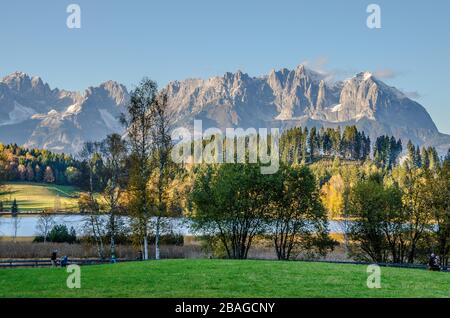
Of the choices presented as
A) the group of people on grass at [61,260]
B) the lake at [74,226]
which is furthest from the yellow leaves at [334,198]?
the group of people on grass at [61,260]

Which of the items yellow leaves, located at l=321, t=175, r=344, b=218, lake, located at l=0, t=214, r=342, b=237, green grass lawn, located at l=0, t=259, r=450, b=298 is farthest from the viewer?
yellow leaves, located at l=321, t=175, r=344, b=218

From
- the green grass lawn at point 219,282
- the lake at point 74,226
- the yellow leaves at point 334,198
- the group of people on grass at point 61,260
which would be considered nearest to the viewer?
the green grass lawn at point 219,282

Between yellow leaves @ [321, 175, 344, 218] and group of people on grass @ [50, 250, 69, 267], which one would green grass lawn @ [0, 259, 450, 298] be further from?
yellow leaves @ [321, 175, 344, 218]

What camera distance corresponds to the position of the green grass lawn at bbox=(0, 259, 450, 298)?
1071 inches

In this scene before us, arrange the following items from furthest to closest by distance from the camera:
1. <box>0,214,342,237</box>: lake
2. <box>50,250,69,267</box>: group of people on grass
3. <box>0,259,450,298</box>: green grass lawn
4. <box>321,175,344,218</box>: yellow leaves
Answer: <box>321,175,344,218</box>: yellow leaves < <box>0,214,342,237</box>: lake < <box>50,250,69,267</box>: group of people on grass < <box>0,259,450,298</box>: green grass lawn

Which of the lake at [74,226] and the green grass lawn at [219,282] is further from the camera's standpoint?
the lake at [74,226]

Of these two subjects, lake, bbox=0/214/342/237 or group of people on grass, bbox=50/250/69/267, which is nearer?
group of people on grass, bbox=50/250/69/267

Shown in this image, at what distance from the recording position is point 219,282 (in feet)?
101

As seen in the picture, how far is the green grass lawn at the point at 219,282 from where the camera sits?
2720cm

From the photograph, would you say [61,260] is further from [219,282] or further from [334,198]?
[334,198]

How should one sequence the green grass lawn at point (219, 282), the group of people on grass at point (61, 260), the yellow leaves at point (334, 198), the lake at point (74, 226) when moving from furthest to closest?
1. the yellow leaves at point (334, 198)
2. the lake at point (74, 226)
3. the group of people on grass at point (61, 260)
4. the green grass lawn at point (219, 282)

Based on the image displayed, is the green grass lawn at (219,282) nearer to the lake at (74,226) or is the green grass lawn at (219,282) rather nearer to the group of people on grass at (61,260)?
the group of people on grass at (61,260)

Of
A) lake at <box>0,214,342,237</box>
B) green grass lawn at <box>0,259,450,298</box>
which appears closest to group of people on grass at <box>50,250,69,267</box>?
green grass lawn at <box>0,259,450,298</box>
